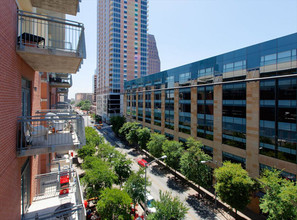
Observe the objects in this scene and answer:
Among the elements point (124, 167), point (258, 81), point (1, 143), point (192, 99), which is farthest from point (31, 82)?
point (192, 99)

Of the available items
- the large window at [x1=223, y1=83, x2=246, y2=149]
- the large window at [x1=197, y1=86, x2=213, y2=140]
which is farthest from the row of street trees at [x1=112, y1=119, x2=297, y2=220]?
the large window at [x1=223, y1=83, x2=246, y2=149]

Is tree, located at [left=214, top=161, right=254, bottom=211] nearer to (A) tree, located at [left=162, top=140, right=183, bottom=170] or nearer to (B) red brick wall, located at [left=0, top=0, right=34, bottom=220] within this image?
(A) tree, located at [left=162, top=140, right=183, bottom=170]

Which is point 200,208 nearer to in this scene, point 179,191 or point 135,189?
point 179,191

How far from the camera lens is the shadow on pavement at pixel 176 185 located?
75.3ft

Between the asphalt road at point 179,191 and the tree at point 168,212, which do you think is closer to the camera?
the tree at point 168,212


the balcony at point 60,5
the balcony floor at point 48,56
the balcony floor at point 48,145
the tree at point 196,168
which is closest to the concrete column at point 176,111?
the tree at point 196,168

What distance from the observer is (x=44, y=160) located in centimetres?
1241

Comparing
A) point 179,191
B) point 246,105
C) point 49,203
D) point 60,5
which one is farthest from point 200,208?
point 60,5

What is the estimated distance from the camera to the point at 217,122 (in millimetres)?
22828

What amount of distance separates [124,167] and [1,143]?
1728 cm

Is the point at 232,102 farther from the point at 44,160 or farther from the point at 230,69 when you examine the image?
the point at 44,160

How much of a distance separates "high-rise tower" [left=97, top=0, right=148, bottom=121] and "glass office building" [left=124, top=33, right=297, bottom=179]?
1803 inches

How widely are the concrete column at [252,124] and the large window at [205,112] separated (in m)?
5.52

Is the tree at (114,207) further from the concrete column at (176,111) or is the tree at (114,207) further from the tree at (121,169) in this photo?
the concrete column at (176,111)
